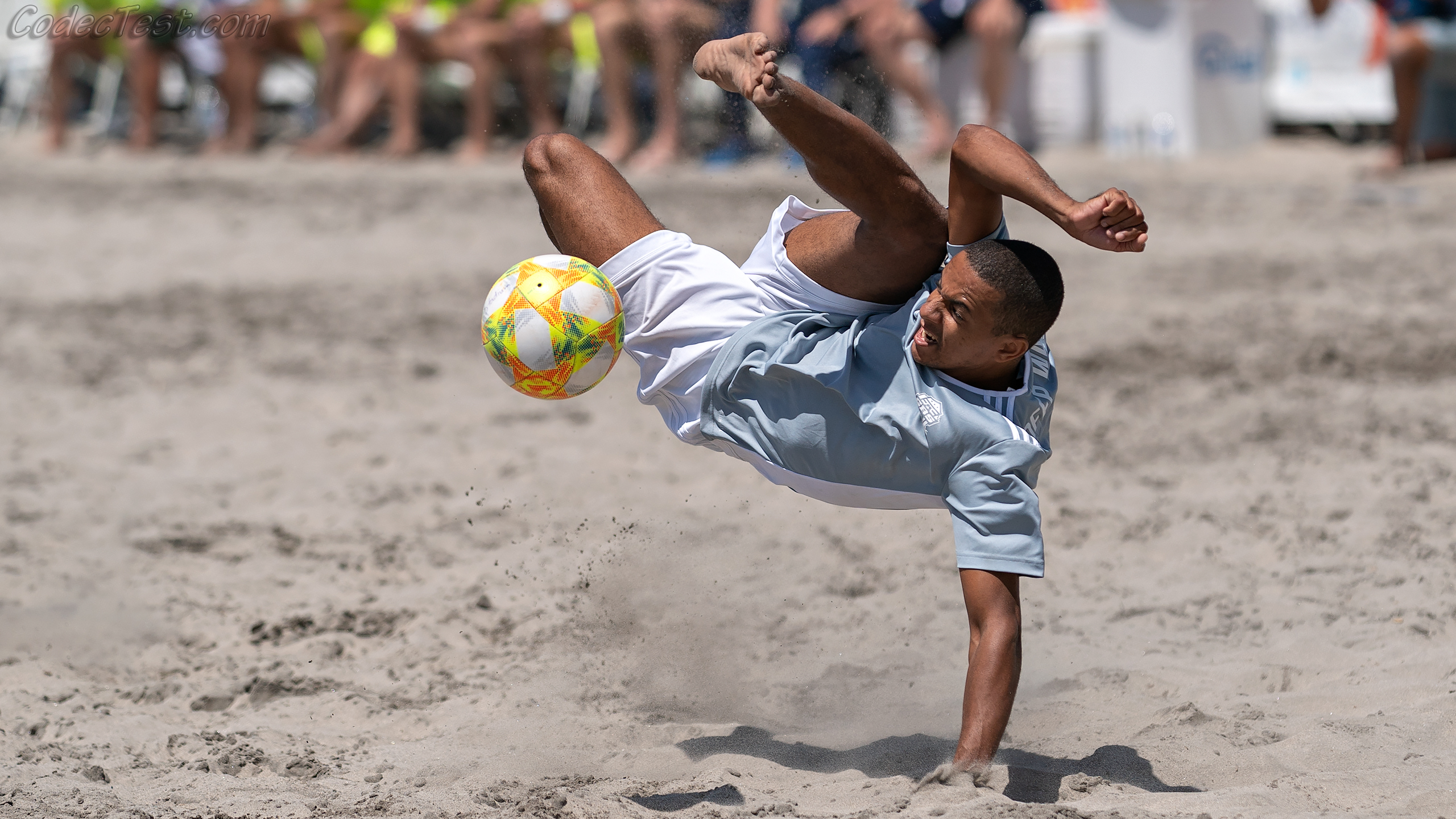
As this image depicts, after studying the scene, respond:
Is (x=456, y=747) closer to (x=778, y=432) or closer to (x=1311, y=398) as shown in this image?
(x=778, y=432)

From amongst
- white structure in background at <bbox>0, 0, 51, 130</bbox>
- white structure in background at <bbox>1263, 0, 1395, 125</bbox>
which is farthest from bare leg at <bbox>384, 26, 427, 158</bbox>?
white structure in background at <bbox>1263, 0, 1395, 125</bbox>

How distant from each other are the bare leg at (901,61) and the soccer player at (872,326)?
5610mm

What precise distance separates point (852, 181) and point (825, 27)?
6.72 metres

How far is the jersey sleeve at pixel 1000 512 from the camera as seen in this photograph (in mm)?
2641

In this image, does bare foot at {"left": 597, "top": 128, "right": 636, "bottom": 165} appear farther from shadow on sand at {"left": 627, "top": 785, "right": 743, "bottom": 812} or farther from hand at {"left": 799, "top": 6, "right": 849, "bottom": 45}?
shadow on sand at {"left": 627, "top": 785, "right": 743, "bottom": 812}

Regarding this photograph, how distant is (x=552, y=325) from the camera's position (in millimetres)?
2926

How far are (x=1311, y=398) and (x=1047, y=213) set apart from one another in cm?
341

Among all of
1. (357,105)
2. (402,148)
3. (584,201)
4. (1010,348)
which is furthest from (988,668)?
(357,105)

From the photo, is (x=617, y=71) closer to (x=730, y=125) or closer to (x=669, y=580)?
(x=730, y=125)

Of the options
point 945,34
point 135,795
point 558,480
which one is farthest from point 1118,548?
point 945,34

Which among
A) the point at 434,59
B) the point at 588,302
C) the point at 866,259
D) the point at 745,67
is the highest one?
the point at 434,59

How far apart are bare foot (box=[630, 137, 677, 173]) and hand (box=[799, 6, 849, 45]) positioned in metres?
1.14

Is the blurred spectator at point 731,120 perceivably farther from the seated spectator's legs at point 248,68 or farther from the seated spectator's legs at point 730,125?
the seated spectator's legs at point 248,68

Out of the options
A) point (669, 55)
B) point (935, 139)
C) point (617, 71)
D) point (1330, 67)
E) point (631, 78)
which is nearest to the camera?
point (669, 55)
